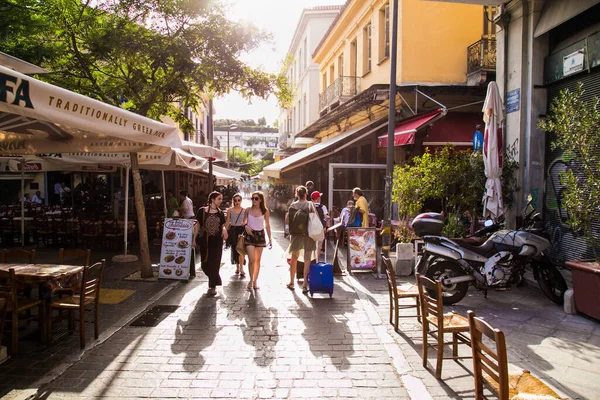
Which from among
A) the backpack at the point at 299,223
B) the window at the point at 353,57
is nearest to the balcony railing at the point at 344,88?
the window at the point at 353,57

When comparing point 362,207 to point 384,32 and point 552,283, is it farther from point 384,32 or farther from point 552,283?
→ point 384,32

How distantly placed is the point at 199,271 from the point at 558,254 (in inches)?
274

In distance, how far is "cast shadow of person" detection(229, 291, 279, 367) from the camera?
484 centimetres

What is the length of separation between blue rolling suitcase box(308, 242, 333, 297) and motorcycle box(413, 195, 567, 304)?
148cm

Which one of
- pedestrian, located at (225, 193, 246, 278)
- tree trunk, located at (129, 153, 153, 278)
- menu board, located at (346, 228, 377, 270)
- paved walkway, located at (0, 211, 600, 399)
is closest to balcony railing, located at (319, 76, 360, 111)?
menu board, located at (346, 228, 377, 270)

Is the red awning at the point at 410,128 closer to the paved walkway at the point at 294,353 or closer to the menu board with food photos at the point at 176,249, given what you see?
the paved walkway at the point at 294,353

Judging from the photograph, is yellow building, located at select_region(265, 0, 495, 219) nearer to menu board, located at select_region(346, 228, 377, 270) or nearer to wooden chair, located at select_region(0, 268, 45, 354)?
menu board, located at select_region(346, 228, 377, 270)

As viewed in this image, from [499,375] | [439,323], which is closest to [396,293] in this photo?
[439,323]

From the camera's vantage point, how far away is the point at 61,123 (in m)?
4.46

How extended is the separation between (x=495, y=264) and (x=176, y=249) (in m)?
5.41

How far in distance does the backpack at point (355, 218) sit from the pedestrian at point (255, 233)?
9.66ft

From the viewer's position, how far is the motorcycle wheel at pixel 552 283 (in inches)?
264

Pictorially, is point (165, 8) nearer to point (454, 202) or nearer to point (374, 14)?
point (454, 202)

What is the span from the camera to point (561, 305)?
670cm
